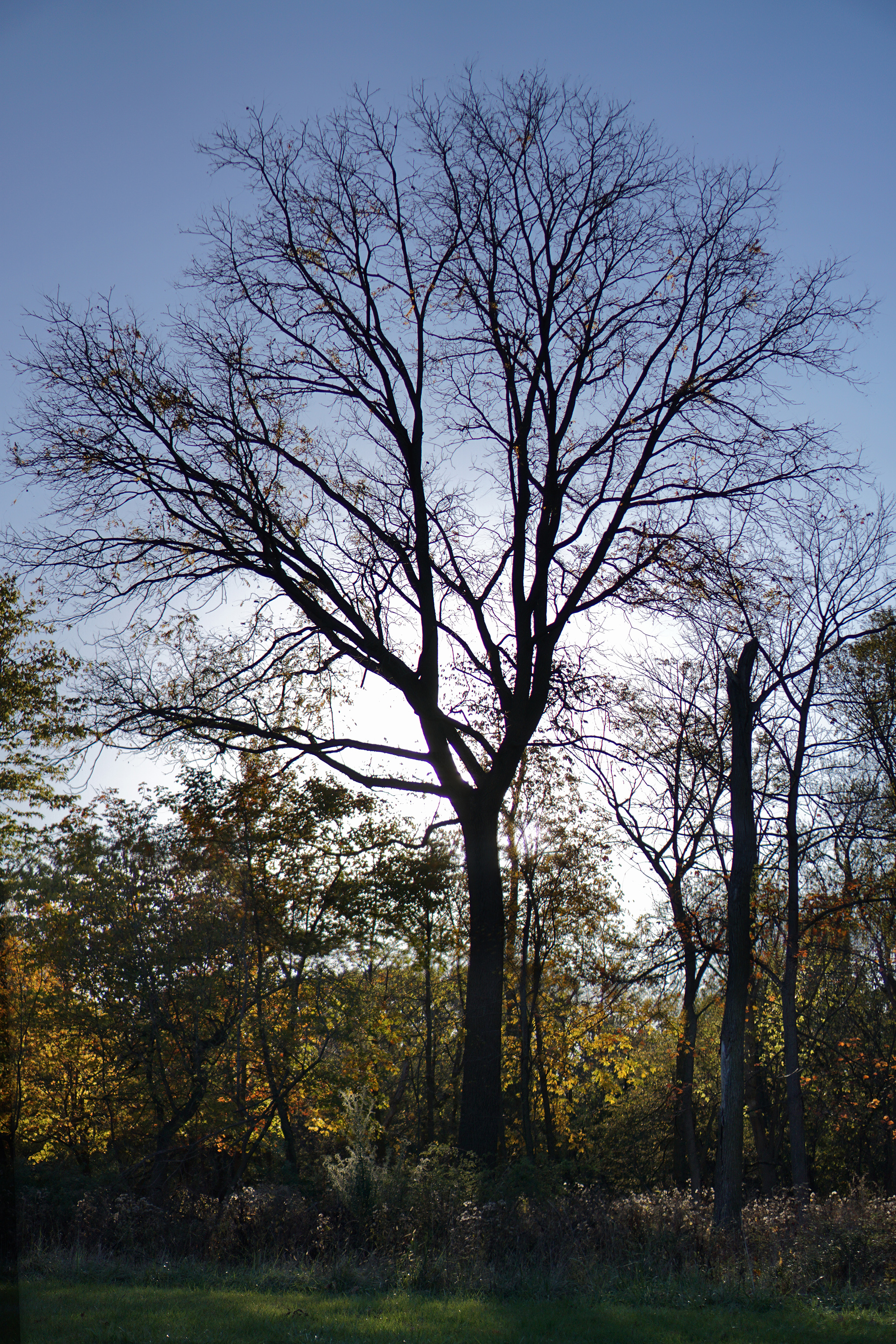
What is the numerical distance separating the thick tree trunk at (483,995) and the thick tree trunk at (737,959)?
10.2 ft

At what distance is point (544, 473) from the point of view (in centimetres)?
1513

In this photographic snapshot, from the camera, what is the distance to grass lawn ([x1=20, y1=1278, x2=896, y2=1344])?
20.4 ft

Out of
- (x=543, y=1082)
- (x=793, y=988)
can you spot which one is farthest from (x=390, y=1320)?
(x=543, y=1082)

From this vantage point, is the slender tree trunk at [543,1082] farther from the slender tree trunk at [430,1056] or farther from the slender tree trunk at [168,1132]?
the slender tree trunk at [168,1132]

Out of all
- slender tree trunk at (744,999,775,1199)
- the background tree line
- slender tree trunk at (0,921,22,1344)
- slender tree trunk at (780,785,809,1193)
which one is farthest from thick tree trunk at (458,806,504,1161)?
slender tree trunk at (744,999,775,1199)

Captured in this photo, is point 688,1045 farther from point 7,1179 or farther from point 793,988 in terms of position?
point 7,1179

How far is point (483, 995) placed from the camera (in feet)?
42.1

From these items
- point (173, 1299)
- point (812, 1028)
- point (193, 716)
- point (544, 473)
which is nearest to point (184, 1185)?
point (173, 1299)

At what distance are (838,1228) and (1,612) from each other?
788 inches

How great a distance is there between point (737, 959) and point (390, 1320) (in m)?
7.39

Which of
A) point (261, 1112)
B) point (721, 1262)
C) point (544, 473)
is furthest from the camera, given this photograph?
point (544, 473)

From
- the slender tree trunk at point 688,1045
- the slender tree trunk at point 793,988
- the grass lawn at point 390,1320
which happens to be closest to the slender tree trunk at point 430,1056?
Answer: the slender tree trunk at point 688,1045

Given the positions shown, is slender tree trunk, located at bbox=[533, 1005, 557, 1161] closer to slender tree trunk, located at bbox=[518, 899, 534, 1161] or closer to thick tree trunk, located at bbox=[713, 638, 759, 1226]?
slender tree trunk, located at bbox=[518, 899, 534, 1161]

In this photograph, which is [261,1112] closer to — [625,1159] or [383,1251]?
[383,1251]
